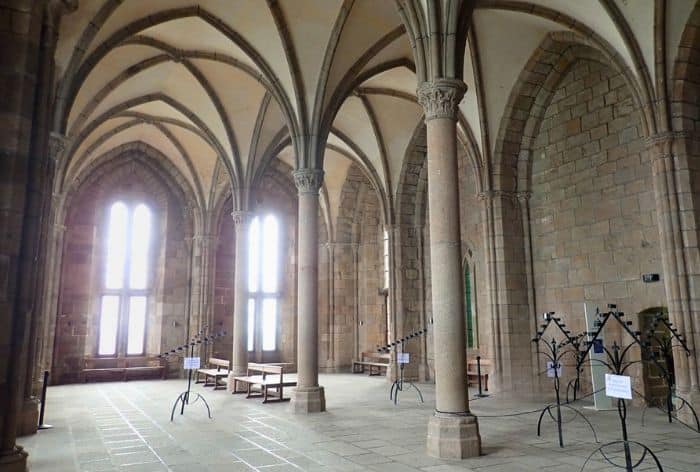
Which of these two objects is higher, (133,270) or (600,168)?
(600,168)

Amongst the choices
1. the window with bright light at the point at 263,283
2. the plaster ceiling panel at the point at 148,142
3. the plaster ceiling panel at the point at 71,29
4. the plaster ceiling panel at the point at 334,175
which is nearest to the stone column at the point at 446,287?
the plaster ceiling panel at the point at 71,29

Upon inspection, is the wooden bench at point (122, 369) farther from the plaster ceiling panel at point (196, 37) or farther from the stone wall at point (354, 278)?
the plaster ceiling panel at point (196, 37)

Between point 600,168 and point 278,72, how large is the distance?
7389 millimetres

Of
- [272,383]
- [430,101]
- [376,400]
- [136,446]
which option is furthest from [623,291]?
[136,446]

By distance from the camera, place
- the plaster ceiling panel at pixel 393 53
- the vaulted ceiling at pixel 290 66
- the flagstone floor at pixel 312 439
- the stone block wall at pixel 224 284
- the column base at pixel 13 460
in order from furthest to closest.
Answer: the stone block wall at pixel 224 284, the plaster ceiling panel at pixel 393 53, the vaulted ceiling at pixel 290 66, the flagstone floor at pixel 312 439, the column base at pixel 13 460

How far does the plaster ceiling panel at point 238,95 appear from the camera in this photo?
13359 mm

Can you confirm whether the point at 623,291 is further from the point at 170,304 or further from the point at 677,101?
the point at 170,304

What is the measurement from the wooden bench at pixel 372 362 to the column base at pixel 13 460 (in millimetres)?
15174

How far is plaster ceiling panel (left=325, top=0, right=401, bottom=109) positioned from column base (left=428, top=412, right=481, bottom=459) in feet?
23.4

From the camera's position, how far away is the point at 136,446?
7.16 metres

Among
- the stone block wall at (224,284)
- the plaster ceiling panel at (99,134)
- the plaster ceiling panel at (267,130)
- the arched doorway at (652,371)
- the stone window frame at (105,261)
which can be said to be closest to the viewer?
the arched doorway at (652,371)

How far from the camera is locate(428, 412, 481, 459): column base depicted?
6.38 meters

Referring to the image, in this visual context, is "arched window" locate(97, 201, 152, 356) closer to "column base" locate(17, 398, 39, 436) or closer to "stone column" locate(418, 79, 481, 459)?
"column base" locate(17, 398, 39, 436)

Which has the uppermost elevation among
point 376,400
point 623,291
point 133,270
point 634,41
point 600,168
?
point 634,41
